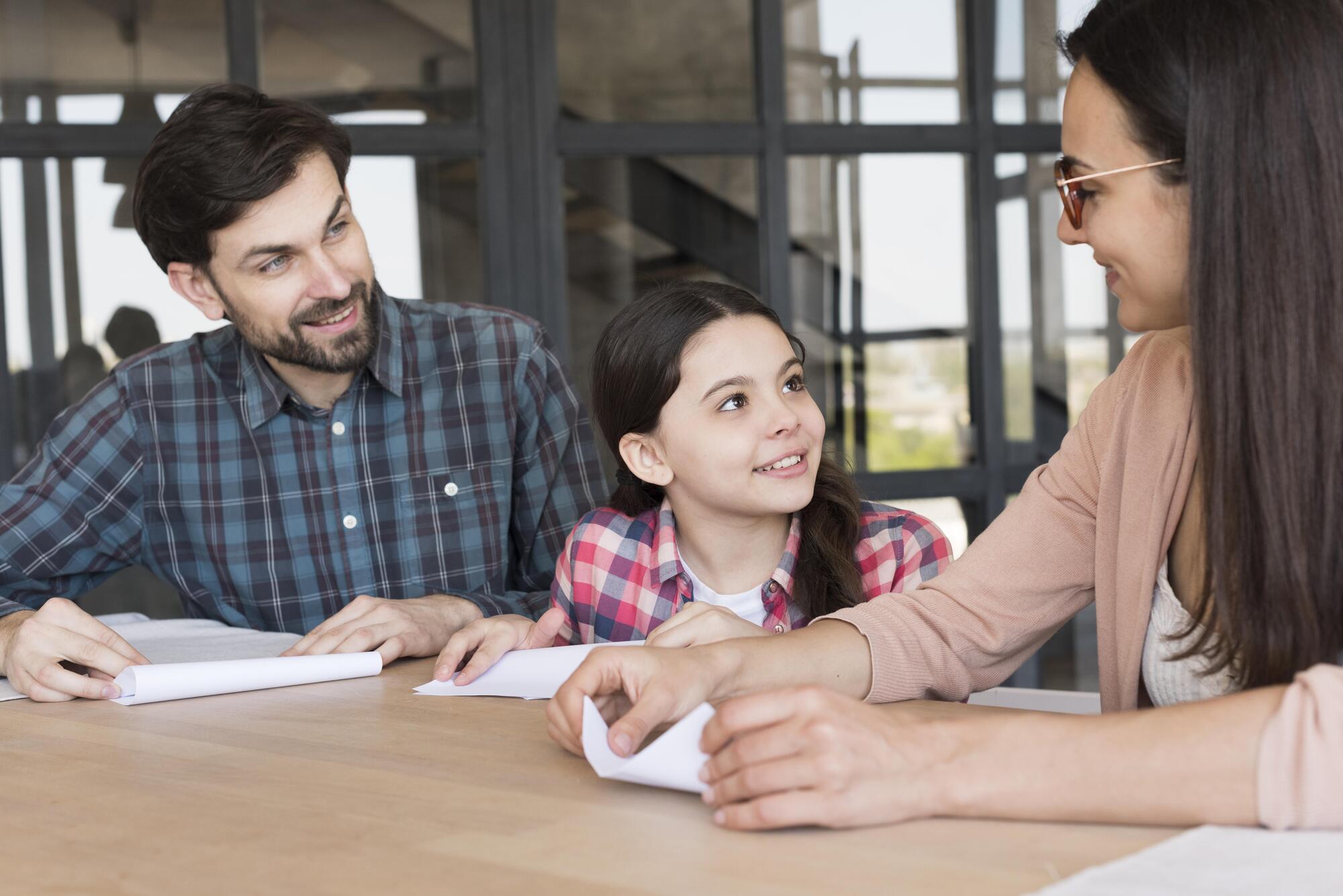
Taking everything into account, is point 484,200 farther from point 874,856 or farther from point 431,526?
point 874,856

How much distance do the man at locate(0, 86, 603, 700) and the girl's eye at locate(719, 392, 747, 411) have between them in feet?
1.49

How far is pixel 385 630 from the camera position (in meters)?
1.66

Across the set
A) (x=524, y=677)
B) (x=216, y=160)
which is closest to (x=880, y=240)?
(x=216, y=160)

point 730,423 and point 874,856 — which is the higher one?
point 730,423

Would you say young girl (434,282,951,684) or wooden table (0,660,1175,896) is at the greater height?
young girl (434,282,951,684)

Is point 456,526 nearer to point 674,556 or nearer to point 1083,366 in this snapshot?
point 674,556

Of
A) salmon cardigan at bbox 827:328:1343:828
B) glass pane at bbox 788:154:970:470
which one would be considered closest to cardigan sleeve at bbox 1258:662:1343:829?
salmon cardigan at bbox 827:328:1343:828

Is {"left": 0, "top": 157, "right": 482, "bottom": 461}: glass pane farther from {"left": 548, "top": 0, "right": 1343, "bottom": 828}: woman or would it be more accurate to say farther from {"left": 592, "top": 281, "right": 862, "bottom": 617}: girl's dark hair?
{"left": 548, "top": 0, "right": 1343, "bottom": 828}: woman

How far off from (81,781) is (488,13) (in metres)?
2.41

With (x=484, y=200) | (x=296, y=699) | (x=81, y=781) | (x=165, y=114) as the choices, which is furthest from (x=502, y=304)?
(x=81, y=781)

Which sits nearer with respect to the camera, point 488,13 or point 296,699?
point 296,699

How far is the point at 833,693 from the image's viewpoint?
942 mm

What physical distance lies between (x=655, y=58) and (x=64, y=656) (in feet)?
9.79

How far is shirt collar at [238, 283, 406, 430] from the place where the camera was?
2.15 meters
